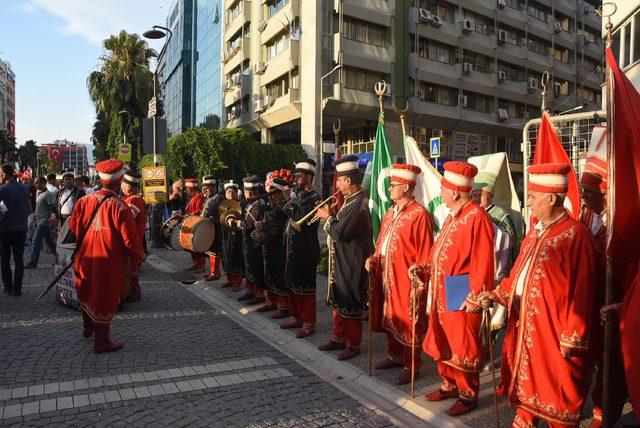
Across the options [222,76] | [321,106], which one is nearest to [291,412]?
[321,106]

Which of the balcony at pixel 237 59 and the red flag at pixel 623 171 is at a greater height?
the balcony at pixel 237 59

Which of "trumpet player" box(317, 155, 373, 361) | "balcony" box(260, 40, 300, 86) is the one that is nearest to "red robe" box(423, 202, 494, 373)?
"trumpet player" box(317, 155, 373, 361)

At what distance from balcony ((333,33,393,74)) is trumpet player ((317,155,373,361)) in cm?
2436

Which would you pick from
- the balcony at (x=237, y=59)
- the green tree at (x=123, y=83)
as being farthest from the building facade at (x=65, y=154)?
the green tree at (x=123, y=83)

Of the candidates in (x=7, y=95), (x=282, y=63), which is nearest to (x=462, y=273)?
(x=282, y=63)

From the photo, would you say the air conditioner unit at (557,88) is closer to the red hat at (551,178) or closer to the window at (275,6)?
the window at (275,6)

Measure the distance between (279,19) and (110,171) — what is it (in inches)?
1117

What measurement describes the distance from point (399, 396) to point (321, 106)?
25.8m

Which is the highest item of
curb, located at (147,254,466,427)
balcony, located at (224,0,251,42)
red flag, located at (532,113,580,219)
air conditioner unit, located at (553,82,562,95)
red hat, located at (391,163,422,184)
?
balcony, located at (224,0,251,42)

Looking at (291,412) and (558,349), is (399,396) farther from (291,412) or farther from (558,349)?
(558,349)

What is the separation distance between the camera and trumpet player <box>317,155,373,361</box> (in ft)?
18.0

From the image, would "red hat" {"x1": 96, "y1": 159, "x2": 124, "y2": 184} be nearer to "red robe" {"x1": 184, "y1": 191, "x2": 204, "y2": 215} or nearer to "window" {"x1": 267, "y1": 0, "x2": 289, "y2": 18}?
"red robe" {"x1": 184, "y1": 191, "x2": 204, "y2": 215}

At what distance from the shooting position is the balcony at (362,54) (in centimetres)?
2869

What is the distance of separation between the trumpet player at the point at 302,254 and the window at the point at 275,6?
27430mm
